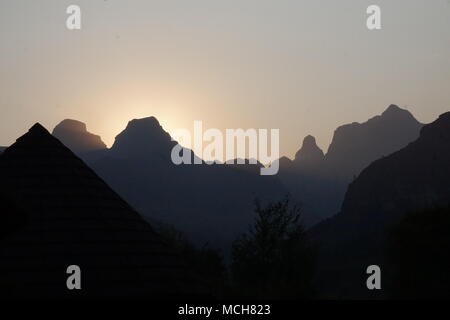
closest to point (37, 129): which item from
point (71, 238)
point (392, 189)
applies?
point (71, 238)

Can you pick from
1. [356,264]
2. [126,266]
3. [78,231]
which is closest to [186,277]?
[126,266]

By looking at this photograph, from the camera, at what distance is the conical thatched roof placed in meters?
13.0

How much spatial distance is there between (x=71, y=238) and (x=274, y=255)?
2983cm

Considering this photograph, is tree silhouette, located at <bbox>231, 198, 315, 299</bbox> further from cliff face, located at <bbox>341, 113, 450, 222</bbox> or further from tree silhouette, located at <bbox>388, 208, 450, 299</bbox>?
cliff face, located at <bbox>341, 113, 450, 222</bbox>

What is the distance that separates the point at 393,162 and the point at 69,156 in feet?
484

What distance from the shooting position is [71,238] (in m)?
13.5

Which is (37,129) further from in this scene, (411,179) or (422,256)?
(411,179)

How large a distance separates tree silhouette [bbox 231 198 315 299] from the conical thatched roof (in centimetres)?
2659

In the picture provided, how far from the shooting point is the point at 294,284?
40250mm

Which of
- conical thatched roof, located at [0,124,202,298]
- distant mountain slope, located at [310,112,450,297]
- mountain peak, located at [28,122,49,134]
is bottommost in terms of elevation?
conical thatched roof, located at [0,124,202,298]

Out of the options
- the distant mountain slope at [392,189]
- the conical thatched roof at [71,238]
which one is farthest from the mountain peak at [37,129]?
the distant mountain slope at [392,189]

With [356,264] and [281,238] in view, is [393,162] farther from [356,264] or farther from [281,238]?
[281,238]

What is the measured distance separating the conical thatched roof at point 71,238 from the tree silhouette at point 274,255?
26587 mm

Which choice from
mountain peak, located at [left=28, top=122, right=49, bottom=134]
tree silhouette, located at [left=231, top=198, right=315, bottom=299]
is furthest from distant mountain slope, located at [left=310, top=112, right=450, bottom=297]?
mountain peak, located at [left=28, top=122, right=49, bottom=134]
